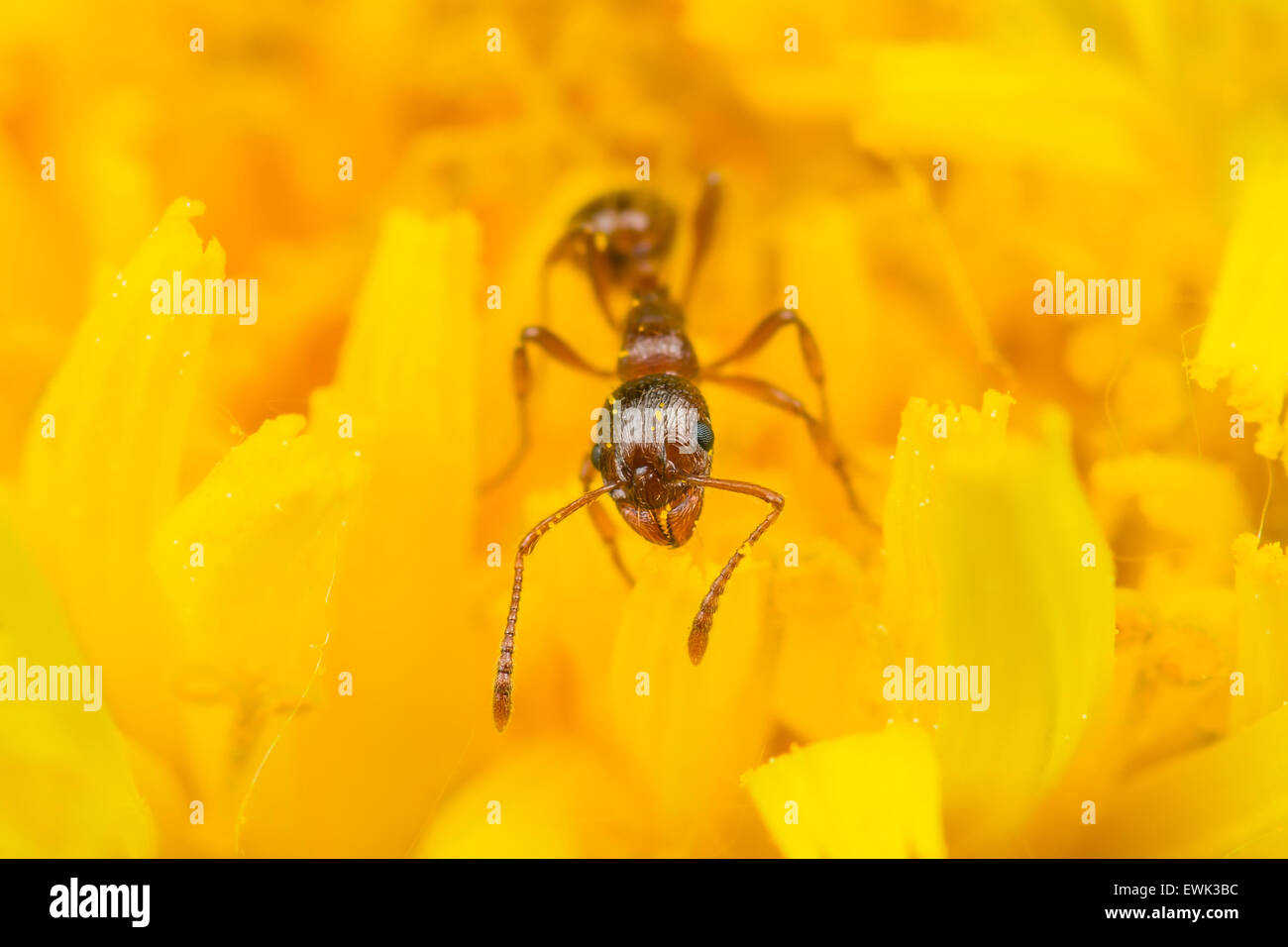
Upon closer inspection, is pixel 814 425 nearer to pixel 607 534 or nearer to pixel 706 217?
pixel 607 534

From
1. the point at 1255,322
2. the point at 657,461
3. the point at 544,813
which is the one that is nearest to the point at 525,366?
the point at 657,461

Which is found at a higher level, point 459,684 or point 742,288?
point 742,288

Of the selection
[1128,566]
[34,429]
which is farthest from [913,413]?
[34,429]

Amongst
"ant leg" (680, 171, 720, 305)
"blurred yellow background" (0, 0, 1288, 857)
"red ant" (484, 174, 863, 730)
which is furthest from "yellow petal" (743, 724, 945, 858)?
"ant leg" (680, 171, 720, 305)

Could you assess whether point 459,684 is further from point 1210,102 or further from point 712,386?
point 1210,102

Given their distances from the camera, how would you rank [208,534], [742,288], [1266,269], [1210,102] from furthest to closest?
[742,288] < [1210,102] < [1266,269] < [208,534]

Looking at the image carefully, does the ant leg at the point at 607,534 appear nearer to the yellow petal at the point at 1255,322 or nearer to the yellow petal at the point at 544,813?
the yellow petal at the point at 544,813
